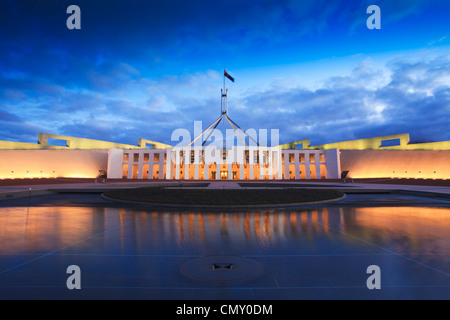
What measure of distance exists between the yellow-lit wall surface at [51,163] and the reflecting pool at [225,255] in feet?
142

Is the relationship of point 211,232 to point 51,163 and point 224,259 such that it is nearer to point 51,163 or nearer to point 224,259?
point 224,259

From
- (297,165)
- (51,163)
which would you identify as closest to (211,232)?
(297,165)

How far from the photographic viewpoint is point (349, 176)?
49188mm

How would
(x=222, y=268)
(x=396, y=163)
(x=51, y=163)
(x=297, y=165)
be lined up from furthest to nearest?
(x=297, y=165)
(x=51, y=163)
(x=396, y=163)
(x=222, y=268)

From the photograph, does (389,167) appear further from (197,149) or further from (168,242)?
(168,242)

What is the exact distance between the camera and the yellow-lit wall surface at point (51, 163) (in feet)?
148

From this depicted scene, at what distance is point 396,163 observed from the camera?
45.0 m

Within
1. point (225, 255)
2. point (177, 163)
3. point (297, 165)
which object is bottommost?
point (225, 255)

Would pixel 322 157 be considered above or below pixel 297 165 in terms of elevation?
above

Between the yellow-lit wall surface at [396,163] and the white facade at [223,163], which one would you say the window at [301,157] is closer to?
the white facade at [223,163]

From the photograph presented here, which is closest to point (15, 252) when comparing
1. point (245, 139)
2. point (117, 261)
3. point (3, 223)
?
point (117, 261)

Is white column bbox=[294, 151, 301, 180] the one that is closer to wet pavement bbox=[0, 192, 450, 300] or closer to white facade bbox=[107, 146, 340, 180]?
white facade bbox=[107, 146, 340, 180]

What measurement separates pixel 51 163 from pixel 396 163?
229 feet
